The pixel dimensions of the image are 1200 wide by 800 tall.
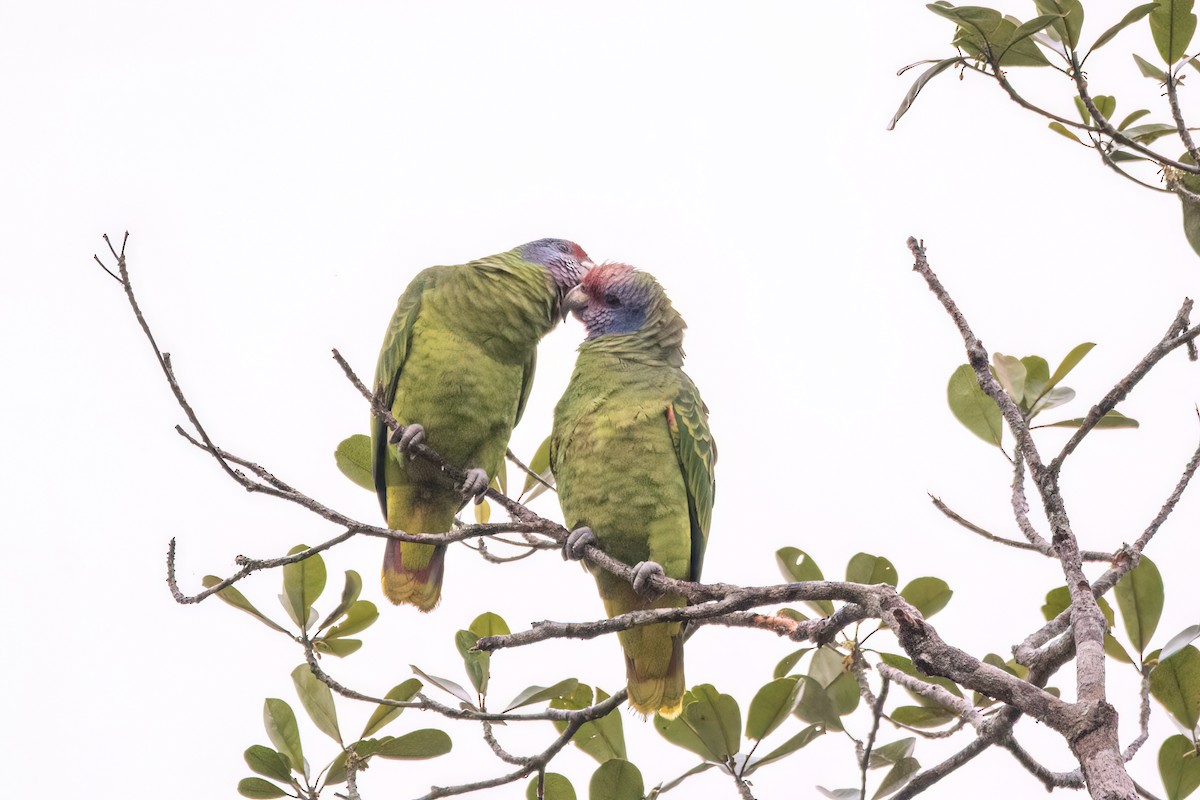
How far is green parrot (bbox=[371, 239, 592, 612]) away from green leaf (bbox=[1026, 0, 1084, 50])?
2.03 meters

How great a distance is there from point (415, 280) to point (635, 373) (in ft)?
3.20

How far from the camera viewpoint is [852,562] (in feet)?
9.87

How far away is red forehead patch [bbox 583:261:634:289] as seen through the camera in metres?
4.03

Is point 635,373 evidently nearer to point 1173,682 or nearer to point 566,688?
point 566,688

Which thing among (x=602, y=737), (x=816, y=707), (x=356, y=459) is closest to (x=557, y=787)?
(x=602, y=737)

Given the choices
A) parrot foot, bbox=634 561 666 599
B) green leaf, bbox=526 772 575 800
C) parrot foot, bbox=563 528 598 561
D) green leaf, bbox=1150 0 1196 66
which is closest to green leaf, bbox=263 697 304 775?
green leaf, bbox=526 772 575 800

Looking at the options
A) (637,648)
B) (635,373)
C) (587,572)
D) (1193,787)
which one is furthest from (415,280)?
(1193,787)

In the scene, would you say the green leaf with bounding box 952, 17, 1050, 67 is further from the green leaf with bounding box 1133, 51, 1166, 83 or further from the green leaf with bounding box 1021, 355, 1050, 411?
the green leaf with bounding box 1021, 355, 1050, 411

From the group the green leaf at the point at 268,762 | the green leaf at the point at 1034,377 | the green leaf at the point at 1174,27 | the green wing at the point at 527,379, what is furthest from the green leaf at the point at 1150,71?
the green leaf at the point at 268,762

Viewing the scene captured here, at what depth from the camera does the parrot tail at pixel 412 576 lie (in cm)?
373

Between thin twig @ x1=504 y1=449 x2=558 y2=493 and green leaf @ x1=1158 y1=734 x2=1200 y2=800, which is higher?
thin twig @ x1=504 y1=449 x2=558 y2=493

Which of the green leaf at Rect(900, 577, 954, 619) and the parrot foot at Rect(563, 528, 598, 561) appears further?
the parrot foot at Rect(563, 528, 598, 561)

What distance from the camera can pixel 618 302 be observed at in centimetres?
397

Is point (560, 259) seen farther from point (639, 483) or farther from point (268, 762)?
point (268, 762)
